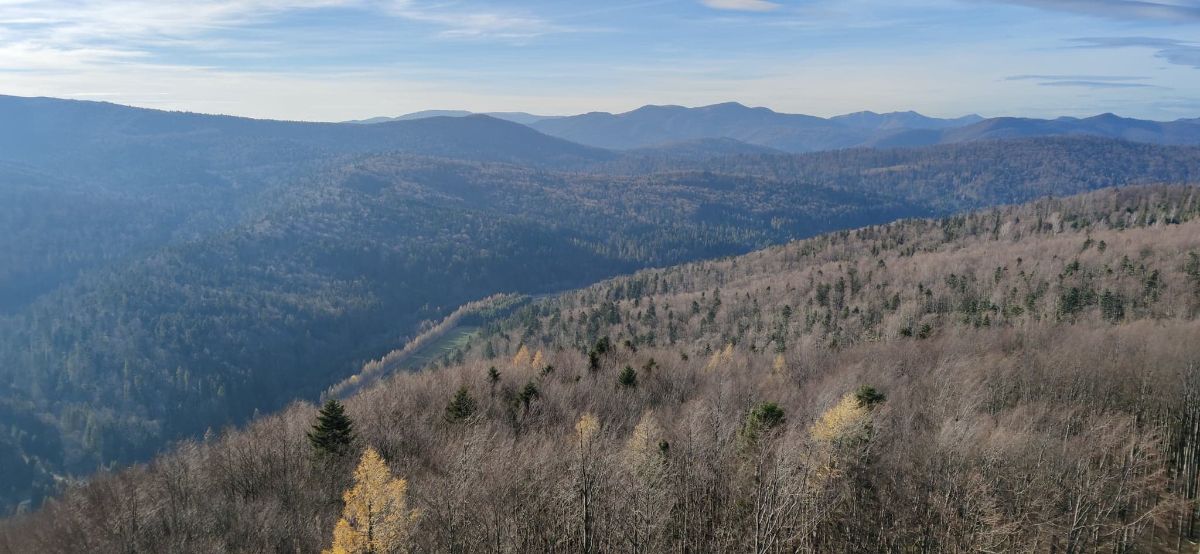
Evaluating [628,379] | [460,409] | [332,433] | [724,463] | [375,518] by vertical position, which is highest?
[375,518]

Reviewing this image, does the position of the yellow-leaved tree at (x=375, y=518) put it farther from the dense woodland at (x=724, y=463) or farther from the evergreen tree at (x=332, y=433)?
the evergreen tree at (x=332, y=433)

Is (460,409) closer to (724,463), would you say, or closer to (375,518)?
(724,463)

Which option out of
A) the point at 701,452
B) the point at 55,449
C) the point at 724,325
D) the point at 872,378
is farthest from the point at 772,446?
the point at 55,449

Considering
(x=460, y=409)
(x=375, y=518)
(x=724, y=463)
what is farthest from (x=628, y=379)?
(x=375, y=518)

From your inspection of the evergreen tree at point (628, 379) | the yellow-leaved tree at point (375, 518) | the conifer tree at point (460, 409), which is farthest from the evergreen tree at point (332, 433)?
the evergreen tree at point (628, 379)

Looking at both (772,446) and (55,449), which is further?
(55,449)

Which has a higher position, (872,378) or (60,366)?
(872,378)

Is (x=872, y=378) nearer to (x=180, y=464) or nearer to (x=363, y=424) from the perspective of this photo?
(x=363, y=424)
